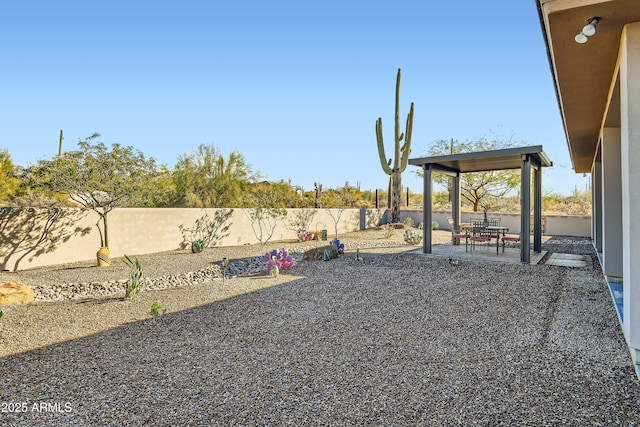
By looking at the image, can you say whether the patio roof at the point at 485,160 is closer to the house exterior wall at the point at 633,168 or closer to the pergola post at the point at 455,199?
the pergola post at the point at 455,199

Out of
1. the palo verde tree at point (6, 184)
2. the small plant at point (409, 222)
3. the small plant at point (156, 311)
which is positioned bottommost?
the small plant at point (156, 311)

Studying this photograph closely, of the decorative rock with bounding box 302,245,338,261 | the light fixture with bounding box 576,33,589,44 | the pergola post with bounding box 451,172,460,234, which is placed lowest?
the decorative rock with bounding box 302,245,338,261

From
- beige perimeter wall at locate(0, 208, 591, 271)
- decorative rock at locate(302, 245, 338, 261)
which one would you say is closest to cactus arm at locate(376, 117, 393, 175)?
beige perimeter wall at locate(0, 208, 591, 271)

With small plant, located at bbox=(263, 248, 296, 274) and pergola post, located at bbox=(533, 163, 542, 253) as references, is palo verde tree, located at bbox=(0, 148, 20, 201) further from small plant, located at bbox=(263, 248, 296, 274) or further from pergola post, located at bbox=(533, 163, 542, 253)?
pergola post, located at bbox=(533, 163, 542, 253)

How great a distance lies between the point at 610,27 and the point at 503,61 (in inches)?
418

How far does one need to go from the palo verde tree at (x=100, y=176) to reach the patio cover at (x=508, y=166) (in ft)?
23.7

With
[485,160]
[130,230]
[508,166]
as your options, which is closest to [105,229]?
[130,230]

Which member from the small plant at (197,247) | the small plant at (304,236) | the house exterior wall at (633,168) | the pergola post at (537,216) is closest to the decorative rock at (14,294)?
the small plant at (197,247)

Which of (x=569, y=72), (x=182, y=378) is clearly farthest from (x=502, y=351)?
(x=569, y=72)

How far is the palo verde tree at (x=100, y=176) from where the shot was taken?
850 cm

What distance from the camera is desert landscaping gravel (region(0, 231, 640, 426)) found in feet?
8.12

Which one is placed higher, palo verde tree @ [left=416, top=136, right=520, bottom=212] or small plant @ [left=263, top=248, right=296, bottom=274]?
palo verde tree @ [left=416, top=136, right=520, bottom=212]

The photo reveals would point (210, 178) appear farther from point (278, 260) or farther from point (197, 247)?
point (278, 260)

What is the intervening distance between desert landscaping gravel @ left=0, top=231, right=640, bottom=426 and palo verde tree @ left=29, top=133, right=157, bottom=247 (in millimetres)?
3146
